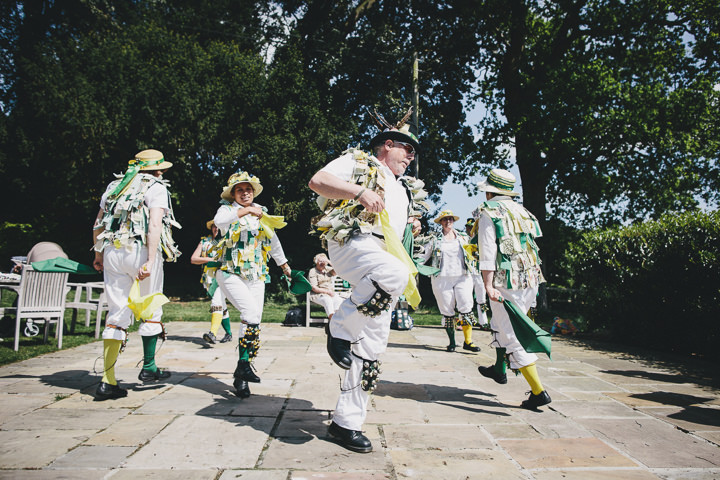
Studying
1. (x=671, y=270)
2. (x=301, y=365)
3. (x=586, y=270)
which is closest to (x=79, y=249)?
(x=301, y=365)

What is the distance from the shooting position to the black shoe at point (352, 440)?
2676mm

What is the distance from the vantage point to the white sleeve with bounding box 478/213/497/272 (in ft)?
13.1

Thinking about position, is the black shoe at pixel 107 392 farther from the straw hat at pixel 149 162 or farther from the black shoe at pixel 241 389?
the straw hat at pixel 149 162

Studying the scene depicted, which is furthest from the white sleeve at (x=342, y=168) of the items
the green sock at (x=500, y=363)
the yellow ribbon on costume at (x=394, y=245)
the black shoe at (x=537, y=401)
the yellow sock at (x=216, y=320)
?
the yellow sock at (x=216, y=320)

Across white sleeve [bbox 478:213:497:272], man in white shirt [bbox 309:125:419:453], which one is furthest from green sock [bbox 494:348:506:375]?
man in white shirt [bbox 309:125:419:453]

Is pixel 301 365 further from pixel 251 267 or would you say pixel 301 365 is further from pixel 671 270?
pixel 671 270

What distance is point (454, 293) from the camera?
279 inches

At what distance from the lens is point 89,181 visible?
15180 mm

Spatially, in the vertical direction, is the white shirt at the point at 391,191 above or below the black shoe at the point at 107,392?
above

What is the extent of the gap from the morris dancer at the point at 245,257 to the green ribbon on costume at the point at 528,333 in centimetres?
219

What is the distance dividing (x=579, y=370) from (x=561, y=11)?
1511 centimetres

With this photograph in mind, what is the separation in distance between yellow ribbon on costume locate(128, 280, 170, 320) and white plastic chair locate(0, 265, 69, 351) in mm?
3156

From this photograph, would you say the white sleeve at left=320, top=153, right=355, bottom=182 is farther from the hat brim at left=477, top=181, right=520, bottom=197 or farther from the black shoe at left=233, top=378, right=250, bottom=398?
the black shoe at left=233, top=378, right=250, bottom=398

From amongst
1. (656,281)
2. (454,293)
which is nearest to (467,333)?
(454,293)
